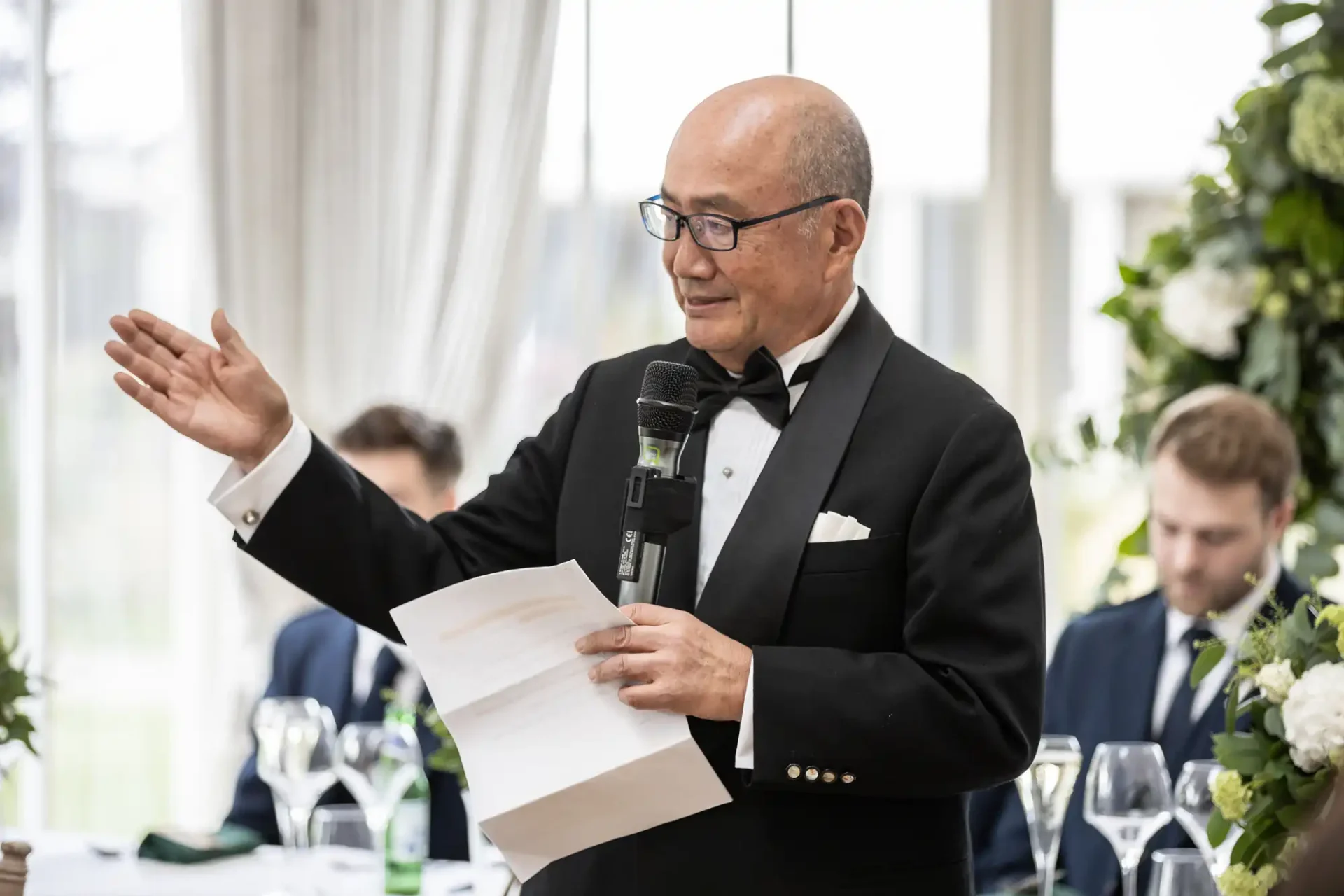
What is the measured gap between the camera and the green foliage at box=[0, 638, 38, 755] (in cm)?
268

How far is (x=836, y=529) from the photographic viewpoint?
5.57 feet

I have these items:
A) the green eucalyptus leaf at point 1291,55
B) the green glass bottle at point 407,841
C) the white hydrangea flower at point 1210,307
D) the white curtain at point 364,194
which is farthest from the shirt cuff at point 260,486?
the white curtain at point 364,194

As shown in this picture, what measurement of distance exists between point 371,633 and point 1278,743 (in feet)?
6.89

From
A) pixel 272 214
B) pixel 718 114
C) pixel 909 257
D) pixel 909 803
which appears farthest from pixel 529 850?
pixel 272 214

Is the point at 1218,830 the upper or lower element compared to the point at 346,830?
upper

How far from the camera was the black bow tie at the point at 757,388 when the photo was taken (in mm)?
1801

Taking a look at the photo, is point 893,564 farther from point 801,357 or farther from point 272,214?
point 272,214

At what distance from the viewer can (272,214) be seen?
187 inches

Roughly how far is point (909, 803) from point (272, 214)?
348 centimetres

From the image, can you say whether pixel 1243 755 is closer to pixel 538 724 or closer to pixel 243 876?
pixel 538 724

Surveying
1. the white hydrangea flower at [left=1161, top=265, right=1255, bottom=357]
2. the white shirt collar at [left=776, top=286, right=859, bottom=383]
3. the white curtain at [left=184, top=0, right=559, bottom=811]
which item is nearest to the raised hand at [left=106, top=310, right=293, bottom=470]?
the white shirt collar at [left=776, top=286, right=859, bottom=383]

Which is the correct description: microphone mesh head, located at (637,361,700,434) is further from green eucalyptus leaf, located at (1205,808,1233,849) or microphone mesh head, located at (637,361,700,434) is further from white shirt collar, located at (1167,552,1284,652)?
white shirt collar, located at (1167,552,1284,652)

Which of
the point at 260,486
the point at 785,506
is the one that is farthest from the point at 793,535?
the point at 260,486

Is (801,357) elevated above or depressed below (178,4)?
below
